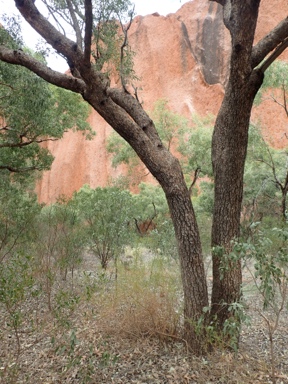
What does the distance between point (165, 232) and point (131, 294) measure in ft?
12.6

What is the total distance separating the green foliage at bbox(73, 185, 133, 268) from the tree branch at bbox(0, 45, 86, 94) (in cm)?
496

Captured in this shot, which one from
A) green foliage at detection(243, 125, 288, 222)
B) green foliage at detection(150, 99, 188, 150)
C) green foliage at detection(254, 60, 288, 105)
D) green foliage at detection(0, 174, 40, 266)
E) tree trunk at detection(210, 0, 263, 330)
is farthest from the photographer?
green foliage at detection(150, 99, 188, 150)

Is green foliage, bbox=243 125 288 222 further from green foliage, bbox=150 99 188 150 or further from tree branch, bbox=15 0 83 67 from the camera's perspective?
tree branch, bbox=15 0 83 67

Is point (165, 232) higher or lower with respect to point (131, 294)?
higher

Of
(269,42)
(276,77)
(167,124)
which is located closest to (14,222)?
(269,42)

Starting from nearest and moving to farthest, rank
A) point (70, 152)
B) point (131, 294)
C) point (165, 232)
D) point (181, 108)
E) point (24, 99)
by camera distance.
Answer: point (131, 294) < point (24, 99) < point (165, 232) < point (181, 108) < point (70, 152)

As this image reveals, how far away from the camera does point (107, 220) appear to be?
8867 mm

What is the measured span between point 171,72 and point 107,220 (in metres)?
25.8

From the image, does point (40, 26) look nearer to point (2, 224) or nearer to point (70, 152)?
point (2, 224)

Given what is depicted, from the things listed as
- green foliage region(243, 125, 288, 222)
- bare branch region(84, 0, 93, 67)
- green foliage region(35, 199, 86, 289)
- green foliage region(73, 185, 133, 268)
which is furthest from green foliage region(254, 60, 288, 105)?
bare branch region(84, 0, 93, 67)

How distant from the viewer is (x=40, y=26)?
3.99m

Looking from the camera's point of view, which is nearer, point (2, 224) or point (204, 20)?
point (2, 224)

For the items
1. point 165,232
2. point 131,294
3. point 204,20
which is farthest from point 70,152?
point 131,294

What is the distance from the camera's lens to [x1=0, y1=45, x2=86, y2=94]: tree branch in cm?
395
